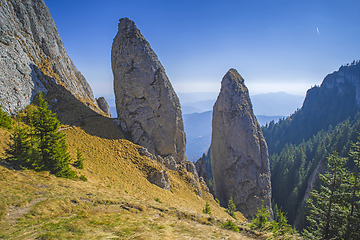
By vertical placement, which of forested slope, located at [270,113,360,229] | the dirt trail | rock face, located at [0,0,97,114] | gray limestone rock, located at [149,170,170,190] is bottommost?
forested slope, located at [270,113,360,229]

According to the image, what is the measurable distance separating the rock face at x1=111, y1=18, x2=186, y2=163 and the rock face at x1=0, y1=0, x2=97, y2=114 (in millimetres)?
11839

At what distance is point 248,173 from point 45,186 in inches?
1694

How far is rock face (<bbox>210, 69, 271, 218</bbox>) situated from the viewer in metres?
45.8

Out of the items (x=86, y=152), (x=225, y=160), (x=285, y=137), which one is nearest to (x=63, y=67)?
(x=86, y=152)

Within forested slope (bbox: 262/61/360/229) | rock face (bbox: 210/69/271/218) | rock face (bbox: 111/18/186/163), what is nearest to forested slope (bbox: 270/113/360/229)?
forested slope (bbox: 262/61/360/229)

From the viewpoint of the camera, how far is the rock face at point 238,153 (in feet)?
150

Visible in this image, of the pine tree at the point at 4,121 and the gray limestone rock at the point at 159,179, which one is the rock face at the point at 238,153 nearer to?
the gray limestone rock at the point at 159,179

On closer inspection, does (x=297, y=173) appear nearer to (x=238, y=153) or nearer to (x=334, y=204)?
(x=238, y=153)

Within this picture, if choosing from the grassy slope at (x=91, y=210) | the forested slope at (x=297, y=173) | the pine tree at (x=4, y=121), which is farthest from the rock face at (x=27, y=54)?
the forested slope at (x=297, y=173)

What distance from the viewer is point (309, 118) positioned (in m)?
154

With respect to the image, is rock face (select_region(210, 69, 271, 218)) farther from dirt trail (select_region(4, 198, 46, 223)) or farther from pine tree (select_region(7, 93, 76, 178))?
dirt trail (select_region(4, 198, 46, 223))

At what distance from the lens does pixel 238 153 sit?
4756cm

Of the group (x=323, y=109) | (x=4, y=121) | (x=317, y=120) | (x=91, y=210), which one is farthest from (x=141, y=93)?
(x=323, y=109)

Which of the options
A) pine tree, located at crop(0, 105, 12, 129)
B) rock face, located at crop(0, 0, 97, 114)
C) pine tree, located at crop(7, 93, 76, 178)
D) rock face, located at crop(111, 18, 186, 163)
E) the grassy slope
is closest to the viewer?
the grassy slope
